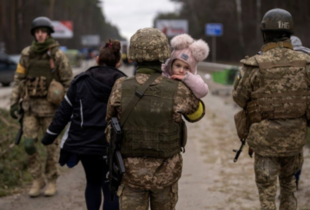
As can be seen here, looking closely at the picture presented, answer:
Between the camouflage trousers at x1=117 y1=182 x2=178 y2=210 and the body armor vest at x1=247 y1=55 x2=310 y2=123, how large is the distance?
1119mm

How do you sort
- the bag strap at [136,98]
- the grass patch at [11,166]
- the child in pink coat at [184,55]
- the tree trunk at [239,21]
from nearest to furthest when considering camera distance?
the bag strap at [136,98], the child in pink coat at [184,55], the grass patch at [11,166], the tree trunk at [239,21]

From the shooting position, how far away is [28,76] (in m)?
5.90

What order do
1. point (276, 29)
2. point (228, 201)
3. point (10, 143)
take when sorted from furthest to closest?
1. point (10, 143)
2. point (228, 201)
3. point (276, 29)

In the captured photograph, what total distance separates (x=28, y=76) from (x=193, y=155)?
3.44 metres

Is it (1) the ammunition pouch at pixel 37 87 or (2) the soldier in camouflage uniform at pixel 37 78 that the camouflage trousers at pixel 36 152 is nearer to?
(2) the soldier in camouflage uniform at pixel 37 78

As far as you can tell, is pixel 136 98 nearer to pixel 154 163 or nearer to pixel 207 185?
pixel 154 163

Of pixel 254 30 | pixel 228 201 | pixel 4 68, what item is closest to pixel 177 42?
pixel 228 201

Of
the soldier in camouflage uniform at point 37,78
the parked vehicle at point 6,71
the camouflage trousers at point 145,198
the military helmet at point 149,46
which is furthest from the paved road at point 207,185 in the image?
the parked vehicle at point 6,71

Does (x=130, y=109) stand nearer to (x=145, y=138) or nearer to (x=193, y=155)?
(x=145, y=138)

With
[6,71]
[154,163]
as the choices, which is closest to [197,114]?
[154,163]

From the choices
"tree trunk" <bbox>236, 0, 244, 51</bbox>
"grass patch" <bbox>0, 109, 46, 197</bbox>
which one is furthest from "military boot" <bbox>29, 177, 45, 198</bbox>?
"tree trunk" <bbox>236, 0, 244, 51</bbox>

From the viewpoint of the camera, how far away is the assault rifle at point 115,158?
349 centimetres

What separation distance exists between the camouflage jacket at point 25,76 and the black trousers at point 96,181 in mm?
1633

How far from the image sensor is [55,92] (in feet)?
18.9
